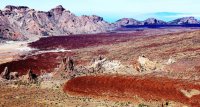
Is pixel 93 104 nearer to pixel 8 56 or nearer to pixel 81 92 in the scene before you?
pixel 81 92

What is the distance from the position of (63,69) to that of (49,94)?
21.2m

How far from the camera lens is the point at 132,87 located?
5503 centimetres

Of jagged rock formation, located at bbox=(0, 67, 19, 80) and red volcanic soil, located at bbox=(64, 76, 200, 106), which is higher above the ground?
red volcanic soil, located at bbox=(64, 76, 200, 106)

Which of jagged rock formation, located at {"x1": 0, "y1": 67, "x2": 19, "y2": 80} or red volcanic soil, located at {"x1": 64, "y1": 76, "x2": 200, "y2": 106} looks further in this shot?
jagged rock formation, located at {"x1": 0, "y1": 67, "x2": 19, "y2": 80}

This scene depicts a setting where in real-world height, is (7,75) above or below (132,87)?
below

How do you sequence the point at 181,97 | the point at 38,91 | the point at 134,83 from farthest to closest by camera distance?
1. the point at 38,91
2. the point at 134,83
3. the point at 181,97

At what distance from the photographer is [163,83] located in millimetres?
53875

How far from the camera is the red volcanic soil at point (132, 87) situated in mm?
51594

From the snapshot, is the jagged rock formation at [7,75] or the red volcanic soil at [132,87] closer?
the red volcanic soil at [132,87]

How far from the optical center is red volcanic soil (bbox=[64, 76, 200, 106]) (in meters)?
51.6

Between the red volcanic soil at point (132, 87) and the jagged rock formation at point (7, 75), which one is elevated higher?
the red volcanic soil at point (132, 87)

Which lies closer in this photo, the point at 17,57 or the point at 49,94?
the point at 49,94

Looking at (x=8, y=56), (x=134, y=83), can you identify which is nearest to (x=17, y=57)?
(x=8, y=56)

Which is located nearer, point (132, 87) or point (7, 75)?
point (132, 87)
